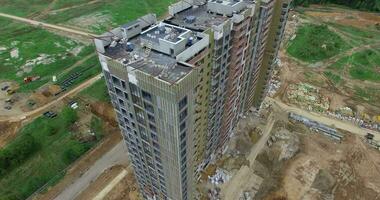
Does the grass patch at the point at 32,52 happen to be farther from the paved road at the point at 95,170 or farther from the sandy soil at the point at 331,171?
the sandy soil at the point at 331,171

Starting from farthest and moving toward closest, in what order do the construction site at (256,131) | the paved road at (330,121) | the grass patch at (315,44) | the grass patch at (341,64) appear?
the grass patch at (315,44) → the grass patch at (341,64) → the paved road at (330,121) → the construction site at (256,131)

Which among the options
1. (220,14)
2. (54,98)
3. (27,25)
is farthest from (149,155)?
(27,25)

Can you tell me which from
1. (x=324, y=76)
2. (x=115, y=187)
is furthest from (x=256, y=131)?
(x=324, y=76)

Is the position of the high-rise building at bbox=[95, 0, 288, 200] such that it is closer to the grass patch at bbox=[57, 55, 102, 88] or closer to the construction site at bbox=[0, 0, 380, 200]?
the construction site at bbox=[0, 0, 380, 200]

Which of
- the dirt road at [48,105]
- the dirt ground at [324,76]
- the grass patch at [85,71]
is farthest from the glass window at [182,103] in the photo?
the grass patch at [85,71]

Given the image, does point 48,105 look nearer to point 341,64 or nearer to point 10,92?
point 10,92

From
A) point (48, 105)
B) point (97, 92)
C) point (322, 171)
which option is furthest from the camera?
point (97, 92)
